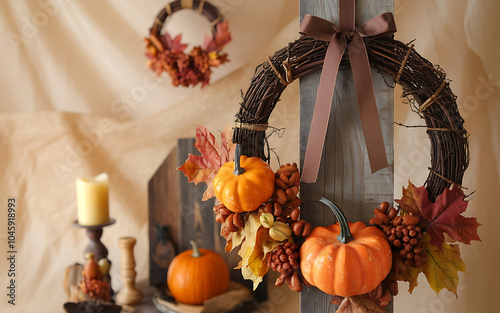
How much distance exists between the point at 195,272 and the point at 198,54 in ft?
2.40

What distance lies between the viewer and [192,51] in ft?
4.68

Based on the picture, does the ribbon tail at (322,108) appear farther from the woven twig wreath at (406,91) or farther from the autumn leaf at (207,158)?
the autumn leaf at (207,158)

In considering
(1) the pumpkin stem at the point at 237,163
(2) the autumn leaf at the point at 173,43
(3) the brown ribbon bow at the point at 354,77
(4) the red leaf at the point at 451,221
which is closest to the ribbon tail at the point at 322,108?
(3) the brown ribbon bow at the point at 354,77

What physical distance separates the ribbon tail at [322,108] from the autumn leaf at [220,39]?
76 cm

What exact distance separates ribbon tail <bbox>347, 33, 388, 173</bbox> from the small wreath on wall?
0.77 meters

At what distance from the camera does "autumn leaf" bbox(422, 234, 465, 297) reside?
2.28 ft

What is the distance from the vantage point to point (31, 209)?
1630mm

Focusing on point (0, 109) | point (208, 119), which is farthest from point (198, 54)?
point (0, 109)

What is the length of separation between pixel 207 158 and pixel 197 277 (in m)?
0.64

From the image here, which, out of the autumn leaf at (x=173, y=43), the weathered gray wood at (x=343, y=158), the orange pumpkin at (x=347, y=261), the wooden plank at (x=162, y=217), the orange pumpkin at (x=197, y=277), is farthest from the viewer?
the wooden plank at (x=162, y=217)

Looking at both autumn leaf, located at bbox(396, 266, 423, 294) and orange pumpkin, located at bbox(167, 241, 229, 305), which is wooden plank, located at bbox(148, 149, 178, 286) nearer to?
orange pumpkin, located at bbox(167, 241, 229, 305)

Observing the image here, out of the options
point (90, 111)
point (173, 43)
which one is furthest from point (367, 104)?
point (90, 111)

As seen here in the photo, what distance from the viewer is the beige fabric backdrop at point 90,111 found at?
1.50 meters

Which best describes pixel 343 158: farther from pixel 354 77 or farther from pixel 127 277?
pixel 127 277
